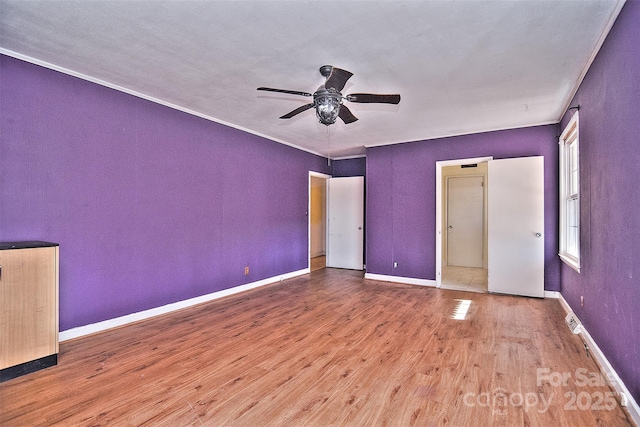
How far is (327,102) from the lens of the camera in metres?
2.61

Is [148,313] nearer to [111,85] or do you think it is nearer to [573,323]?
[111,85]

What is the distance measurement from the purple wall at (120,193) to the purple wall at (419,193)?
2291 mm

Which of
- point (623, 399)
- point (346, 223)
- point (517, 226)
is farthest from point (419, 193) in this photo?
point (623, 399)

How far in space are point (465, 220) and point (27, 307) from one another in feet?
23.7

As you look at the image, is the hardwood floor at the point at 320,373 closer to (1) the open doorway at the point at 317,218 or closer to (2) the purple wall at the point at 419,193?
(2) the purple wall at the point at 419,193

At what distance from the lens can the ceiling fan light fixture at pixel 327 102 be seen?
258 cm

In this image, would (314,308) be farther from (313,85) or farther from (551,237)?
(551,237)

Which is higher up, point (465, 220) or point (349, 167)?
point (349, 167)

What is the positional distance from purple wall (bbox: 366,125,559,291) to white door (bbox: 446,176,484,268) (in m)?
2.07

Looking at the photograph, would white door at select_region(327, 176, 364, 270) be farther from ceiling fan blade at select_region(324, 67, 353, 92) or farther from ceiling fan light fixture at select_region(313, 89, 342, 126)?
ceiling fan blade at select_region(324, 67, 353, 92)

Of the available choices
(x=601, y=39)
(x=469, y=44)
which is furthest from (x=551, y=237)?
(x=469, y=44)

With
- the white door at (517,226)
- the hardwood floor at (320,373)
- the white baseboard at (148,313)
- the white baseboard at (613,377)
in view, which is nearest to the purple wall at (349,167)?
the white door at (517,226)

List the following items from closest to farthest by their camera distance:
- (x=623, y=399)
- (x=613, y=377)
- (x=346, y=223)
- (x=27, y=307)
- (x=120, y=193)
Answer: (x=623, y=399) → (x=613, y=377) → (x=27, y=307) → (x=120, y=193) → (x=346, y=223)

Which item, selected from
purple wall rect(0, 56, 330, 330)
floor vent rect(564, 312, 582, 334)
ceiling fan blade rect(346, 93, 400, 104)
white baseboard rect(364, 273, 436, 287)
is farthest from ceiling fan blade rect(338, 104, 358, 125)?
white baseboard rect(364, 273, 436, 287)
